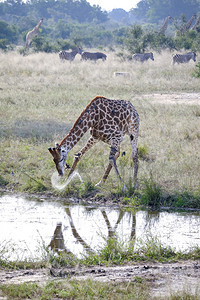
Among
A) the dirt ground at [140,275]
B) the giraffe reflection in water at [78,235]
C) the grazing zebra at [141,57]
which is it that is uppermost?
the grazing zebra at [141,57]

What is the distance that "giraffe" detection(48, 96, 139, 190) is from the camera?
7684 millimetres

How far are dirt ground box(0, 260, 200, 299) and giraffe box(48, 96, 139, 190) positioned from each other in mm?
2831

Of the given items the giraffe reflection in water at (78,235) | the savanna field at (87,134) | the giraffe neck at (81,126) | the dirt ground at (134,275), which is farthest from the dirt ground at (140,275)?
the giraffe neck at (81,126)

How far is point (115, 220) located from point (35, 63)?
18603 mm

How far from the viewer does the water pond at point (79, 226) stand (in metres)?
5.64

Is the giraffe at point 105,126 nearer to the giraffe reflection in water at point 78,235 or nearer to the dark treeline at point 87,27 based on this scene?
the giraffe reflection in water at point 78,235

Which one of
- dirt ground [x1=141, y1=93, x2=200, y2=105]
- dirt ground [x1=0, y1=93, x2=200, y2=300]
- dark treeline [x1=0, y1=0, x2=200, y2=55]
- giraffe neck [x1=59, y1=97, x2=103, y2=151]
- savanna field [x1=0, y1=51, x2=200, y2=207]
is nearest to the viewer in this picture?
dirt ground [x1=0, y1=93, x2=200, y2=300]

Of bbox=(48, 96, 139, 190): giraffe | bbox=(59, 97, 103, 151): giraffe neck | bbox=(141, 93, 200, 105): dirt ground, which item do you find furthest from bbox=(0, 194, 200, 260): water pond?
bbox=(141, 93, 200, 105): dirt ground

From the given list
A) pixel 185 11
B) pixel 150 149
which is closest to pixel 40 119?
pixel 150 149

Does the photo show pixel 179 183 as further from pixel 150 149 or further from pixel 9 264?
pixel 9 264

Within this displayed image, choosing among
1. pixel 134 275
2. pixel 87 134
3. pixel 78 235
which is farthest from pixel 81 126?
pixel 87 134

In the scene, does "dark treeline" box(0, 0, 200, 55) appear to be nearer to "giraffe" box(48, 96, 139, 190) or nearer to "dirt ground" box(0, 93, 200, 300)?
"giraffe" box(48, 96, 139, 190)

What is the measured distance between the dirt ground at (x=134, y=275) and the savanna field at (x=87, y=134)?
8.27 ft

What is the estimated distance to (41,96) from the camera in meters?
15.7
